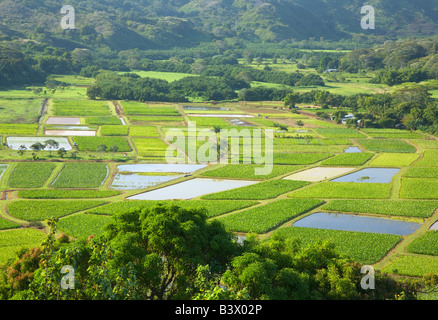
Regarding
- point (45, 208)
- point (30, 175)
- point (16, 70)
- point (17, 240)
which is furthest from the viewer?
point (16, 70)

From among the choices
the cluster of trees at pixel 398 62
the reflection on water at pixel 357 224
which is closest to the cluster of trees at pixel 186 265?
the reflection on water at pixel 357 224

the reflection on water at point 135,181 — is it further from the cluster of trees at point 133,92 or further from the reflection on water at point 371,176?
the cluster of trees at point 133,92

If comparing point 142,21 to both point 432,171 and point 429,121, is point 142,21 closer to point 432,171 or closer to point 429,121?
point 429,121

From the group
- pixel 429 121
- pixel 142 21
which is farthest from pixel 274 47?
pixel 429 121

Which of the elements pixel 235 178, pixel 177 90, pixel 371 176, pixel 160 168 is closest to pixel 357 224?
pixel 371 176

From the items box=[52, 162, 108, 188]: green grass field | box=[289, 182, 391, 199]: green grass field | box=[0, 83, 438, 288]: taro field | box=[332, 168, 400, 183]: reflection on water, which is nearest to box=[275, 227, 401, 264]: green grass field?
box=[0, 83, 438, 288]: taro field

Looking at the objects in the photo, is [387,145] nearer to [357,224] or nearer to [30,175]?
[357,224]

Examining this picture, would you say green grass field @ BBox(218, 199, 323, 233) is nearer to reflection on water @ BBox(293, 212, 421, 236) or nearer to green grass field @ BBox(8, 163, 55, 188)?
reflection on water @ BBox(293, 212, 421, 236)
